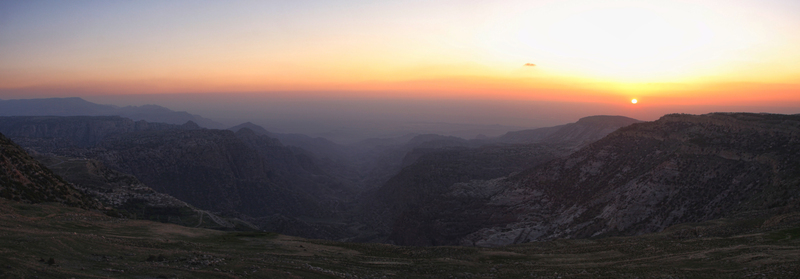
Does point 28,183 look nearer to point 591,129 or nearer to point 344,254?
point 344,254

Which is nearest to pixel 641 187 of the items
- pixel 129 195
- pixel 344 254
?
pixel 344 254

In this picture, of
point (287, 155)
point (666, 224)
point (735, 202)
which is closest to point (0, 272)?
point (666, 224)

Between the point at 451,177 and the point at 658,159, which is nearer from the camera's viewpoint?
the point at 658,159

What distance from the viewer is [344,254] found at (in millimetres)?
26219

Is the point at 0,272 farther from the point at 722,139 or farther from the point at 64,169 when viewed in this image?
the point at 64,169

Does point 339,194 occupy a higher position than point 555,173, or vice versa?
point 555,173

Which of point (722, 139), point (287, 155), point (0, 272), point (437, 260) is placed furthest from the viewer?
point (287, 155)

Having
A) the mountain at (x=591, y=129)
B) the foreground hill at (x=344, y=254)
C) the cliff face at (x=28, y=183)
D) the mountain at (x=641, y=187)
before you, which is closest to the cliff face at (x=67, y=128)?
the cliff face at (x=28, y=183)

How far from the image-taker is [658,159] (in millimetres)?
49531

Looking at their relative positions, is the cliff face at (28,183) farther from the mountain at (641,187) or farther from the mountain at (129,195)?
the mountain at (641,187)

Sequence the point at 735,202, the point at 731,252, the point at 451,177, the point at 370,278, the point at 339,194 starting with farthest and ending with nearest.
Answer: the point at 339,194 → the point at 451,177 → the point at 735,202 → the point at 731,252 → the point at 370,278

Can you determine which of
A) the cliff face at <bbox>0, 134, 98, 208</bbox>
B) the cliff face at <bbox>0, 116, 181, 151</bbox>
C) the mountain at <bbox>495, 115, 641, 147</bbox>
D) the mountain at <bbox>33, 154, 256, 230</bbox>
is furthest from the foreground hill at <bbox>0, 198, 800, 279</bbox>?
the cliff face at <bbox>0, 116, 181, 151</bbox>

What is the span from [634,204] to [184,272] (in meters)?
43.0

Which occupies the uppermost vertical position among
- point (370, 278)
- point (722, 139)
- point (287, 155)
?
point (722, 139)
